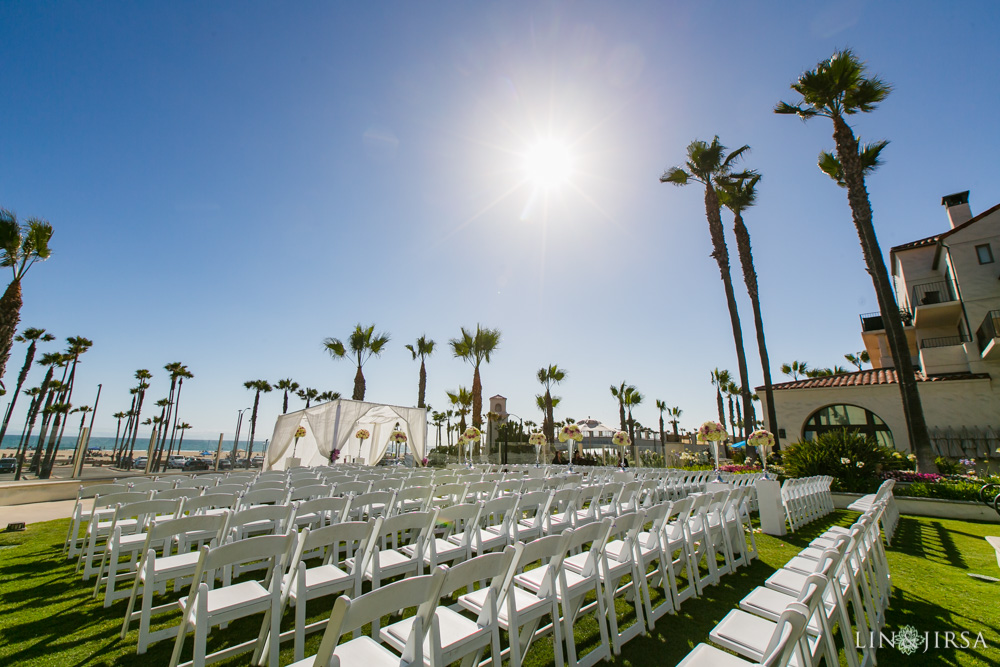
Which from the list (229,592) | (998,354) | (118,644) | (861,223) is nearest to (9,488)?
(118,644)

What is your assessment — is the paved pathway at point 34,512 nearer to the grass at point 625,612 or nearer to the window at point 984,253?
the grass at point 625,612

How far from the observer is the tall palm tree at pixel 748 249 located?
55.9ft

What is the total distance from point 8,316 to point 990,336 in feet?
104

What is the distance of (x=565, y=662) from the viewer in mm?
2871

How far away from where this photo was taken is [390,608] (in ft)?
5.60

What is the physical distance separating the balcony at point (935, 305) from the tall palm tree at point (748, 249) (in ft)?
23.5

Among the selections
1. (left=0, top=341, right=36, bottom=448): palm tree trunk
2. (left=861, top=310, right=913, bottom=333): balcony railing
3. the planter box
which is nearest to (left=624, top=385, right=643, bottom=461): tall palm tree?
(left=861, top=310, right=913, bottom=333): balcony railing

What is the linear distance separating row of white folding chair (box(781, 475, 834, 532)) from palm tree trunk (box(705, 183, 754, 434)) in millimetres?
7775

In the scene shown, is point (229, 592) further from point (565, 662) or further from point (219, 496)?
point (565, 662)

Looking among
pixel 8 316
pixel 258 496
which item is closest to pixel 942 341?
pixel 258 496

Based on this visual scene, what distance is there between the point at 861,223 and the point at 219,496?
17.4m

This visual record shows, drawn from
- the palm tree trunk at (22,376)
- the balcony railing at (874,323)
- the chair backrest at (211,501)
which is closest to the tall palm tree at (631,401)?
the balcony railing at (874,323)

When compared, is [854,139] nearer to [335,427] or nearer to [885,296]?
[885,296]

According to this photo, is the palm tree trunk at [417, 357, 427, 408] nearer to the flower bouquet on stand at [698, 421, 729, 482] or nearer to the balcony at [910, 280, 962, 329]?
the flower bouquet on stand at [698, 421, 729, 482]
